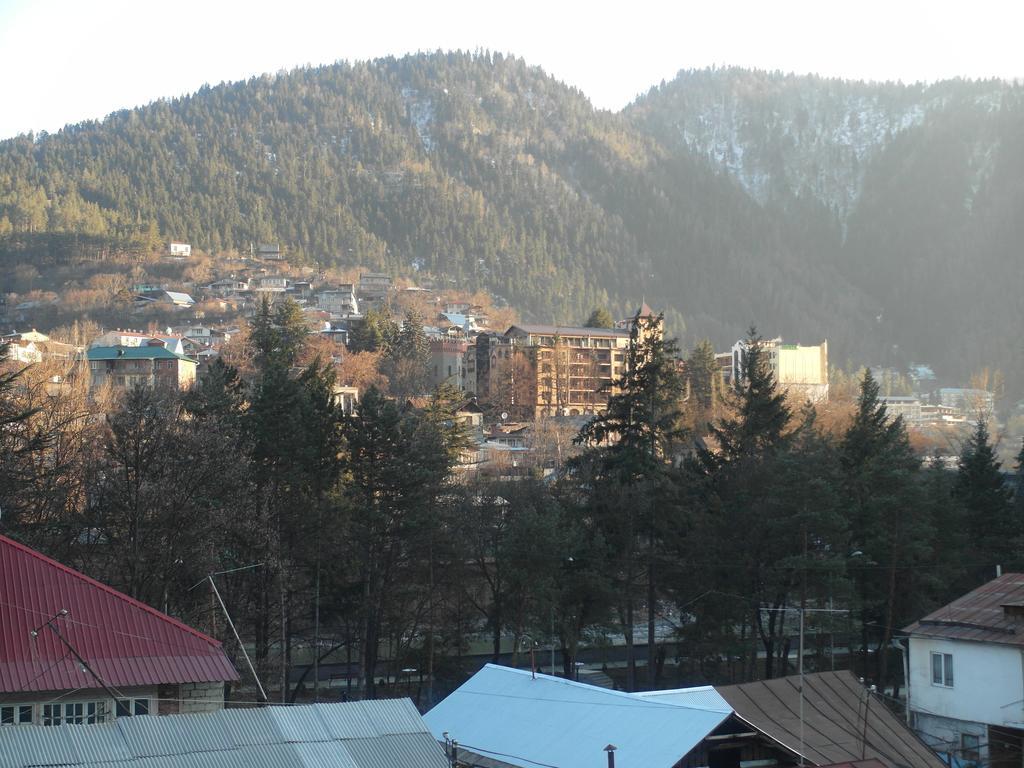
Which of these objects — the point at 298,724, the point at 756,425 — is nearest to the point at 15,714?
the point at 298,724

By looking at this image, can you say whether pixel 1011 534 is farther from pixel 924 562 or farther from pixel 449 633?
pixel 449 633

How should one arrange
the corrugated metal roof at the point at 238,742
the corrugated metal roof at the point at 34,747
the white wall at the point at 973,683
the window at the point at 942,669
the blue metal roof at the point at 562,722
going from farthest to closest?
the window at the point at 942,669
the white wall at the point at 973,683
the blue metal roof at the point at 562,722
the corrugated metal roof at the point at 238,742
the corrugated metal roof at the point at 34,747

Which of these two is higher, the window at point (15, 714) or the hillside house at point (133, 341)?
the hillside house at point (133, 341)

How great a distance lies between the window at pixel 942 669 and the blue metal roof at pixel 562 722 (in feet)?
31.6

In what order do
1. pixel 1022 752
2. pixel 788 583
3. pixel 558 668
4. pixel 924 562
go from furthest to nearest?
pixel 558 668
pixel 924 562
pixel 788 583
pixel 1022 752

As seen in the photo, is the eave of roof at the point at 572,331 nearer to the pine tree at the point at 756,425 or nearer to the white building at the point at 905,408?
the white building at the point at 905,408

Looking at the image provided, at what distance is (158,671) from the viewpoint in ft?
61.8

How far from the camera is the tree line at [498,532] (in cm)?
3231

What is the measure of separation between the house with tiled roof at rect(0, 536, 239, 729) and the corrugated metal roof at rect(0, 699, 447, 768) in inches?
156

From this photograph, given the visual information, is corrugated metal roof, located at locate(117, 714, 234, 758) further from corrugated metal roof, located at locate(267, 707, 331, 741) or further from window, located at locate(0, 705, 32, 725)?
window, located at locate(0, 705, 32, 725)

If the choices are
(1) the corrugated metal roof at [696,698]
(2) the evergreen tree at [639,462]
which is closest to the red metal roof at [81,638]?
(1) the corrugated metal roof at [696,698]

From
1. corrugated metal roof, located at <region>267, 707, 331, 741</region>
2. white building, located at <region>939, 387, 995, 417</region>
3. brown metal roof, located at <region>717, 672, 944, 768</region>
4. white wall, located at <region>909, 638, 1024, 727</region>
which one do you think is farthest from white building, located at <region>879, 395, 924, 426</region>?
corrugated metal roof, located at <region>267, 707, 331, 741</region>

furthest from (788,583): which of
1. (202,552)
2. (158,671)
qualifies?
(158,671)

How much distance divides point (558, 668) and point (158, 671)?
25105mm
